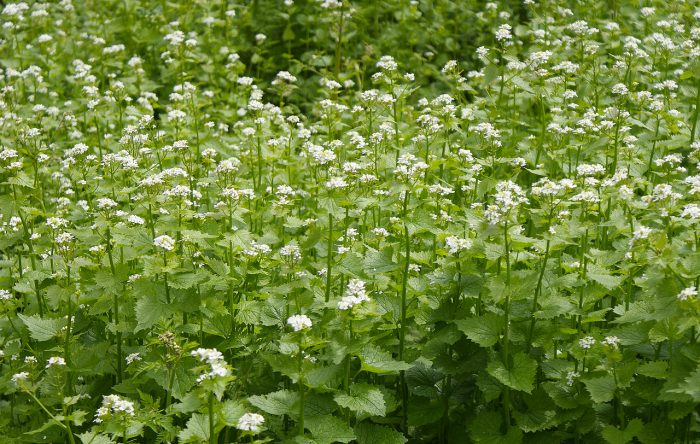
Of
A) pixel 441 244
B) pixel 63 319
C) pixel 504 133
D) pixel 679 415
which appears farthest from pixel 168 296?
pixel 504 133

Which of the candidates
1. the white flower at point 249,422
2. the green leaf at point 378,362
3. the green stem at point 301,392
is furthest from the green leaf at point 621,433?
the white flower at point 249,422

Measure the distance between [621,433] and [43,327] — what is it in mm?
2648

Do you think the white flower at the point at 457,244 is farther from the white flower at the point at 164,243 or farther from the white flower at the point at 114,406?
the white flower at the point at 114,406

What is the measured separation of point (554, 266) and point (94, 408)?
2.36 meters

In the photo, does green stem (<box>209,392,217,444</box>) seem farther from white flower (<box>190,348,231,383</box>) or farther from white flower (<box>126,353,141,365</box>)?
white flower (<box>126,353,141,365</box>)

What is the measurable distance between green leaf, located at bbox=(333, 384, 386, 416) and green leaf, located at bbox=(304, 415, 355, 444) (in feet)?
0.26

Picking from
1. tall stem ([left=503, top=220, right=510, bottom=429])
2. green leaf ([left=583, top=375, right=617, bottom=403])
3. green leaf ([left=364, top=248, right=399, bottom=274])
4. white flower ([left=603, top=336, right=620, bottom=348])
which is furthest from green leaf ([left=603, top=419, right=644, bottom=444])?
green leaf ([left=364, top=248, right=399, bottom=274])

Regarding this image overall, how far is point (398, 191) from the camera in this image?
363 cm

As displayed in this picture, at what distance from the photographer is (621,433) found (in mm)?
3340

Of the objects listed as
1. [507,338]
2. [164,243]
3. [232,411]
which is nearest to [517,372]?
[507,338]

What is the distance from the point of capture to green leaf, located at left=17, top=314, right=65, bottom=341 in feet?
12.9

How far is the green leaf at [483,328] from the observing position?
352cm

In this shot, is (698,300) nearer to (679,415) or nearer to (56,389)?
(679,415)

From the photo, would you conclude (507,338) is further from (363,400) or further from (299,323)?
(299,323)
